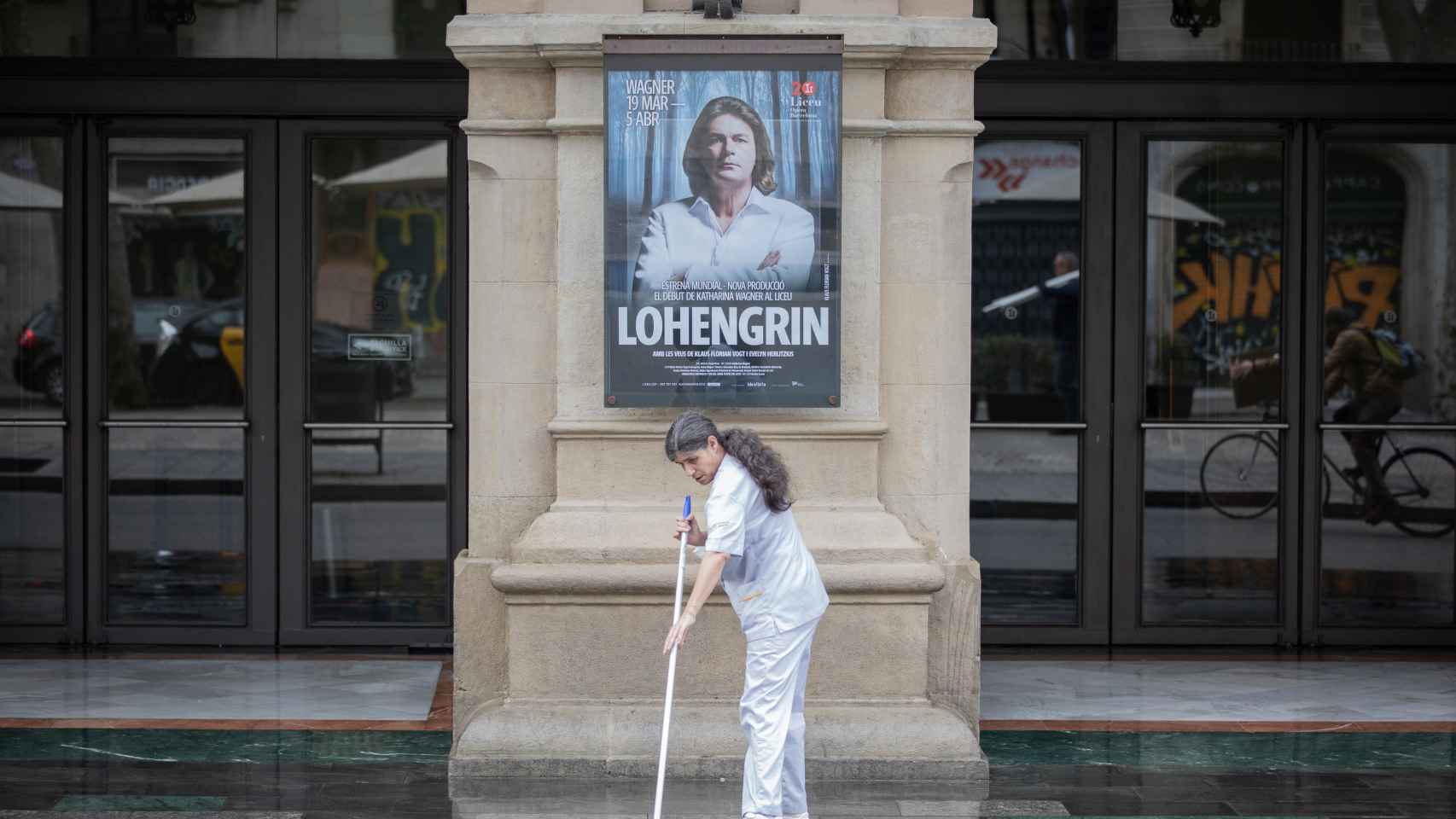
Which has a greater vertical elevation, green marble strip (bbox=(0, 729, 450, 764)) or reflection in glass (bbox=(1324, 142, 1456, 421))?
reflection in glass (bbox=(1324, 142, 1456, 421))

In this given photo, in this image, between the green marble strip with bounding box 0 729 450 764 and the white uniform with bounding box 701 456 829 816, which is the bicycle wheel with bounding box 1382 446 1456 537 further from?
the green marble strip with bounding box 0 729 450 764

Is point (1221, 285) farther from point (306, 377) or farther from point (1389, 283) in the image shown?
point (306, 377)

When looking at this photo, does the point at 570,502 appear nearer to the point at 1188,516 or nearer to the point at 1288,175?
the point at 1188,516

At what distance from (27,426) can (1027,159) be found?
6.63 metres

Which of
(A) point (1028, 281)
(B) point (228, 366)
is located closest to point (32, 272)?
(B) point (228, 366)

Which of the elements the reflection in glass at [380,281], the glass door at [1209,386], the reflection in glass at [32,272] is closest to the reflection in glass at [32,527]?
the reflection in glass at [32,272]

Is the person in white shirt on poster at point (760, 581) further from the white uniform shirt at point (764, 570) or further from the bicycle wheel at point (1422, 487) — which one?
the bicycle wheel at point (1422, 487)

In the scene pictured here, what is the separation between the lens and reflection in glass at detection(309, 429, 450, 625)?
38.4 ft

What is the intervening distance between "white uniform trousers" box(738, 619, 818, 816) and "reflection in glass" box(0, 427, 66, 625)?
610 cm

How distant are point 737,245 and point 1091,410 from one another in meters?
3.78

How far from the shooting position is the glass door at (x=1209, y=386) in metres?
11.8

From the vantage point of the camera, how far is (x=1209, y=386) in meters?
11.8

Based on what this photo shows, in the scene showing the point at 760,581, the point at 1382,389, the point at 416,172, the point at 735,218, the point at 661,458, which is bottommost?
the point at 760,581

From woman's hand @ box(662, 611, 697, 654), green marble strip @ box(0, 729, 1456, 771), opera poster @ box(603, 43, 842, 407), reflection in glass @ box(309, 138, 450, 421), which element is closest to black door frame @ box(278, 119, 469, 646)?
reflection in glass @ box(309, 138, 450, 421)
